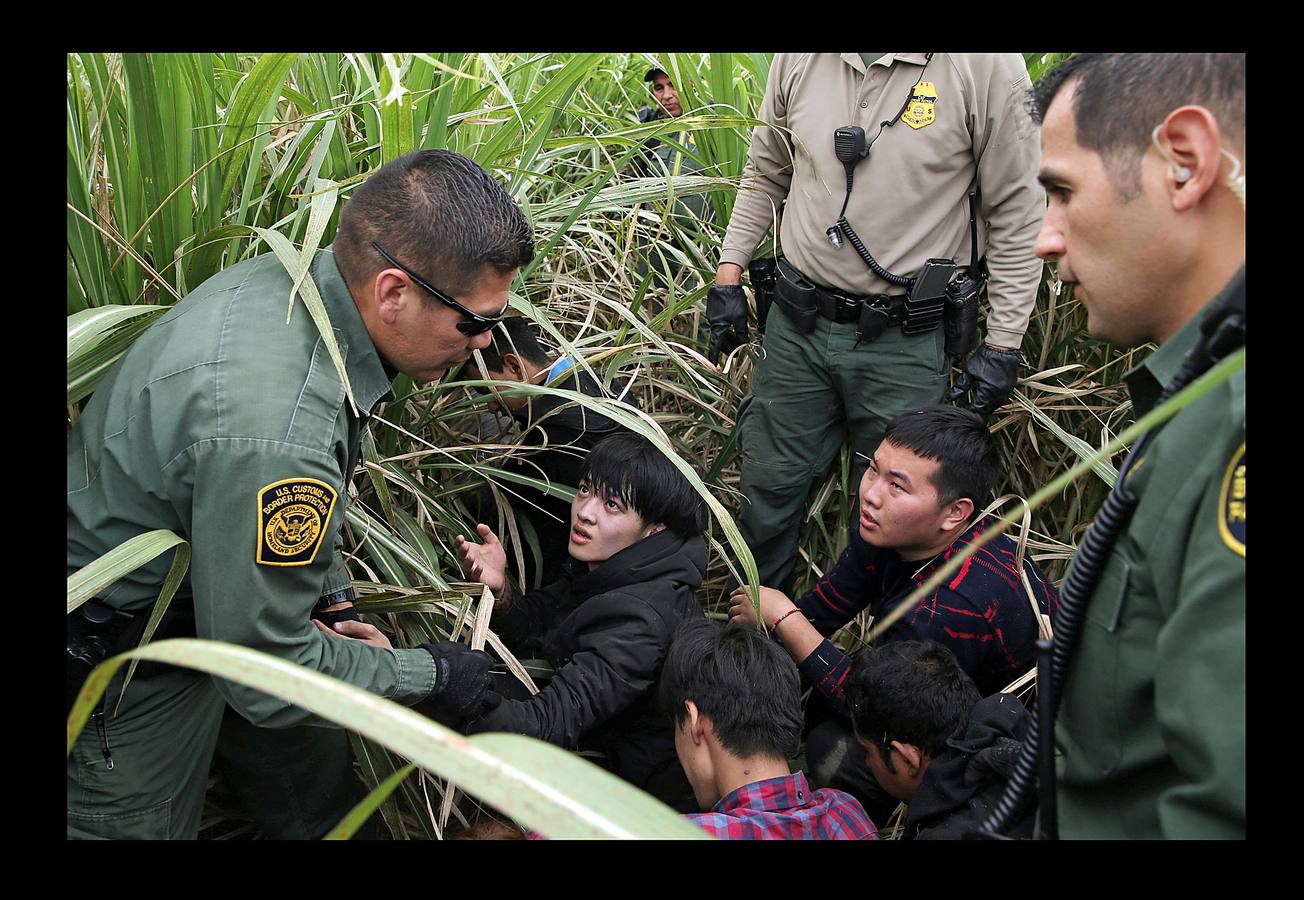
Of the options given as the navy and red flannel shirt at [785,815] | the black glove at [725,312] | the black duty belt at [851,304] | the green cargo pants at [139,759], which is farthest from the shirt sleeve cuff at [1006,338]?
the green cargo pants at [139,759]

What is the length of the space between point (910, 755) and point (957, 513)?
739 mm

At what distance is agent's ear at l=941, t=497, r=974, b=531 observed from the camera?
248cm

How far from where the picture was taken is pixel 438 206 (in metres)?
1.64

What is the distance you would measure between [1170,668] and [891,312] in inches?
85.4

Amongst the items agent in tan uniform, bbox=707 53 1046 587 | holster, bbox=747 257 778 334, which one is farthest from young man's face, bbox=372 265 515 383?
holster, bbox=747 257 778 334

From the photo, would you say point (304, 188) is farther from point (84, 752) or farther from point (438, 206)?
point (84, 752)

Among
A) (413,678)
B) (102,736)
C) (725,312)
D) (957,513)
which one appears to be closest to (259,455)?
(413,678)

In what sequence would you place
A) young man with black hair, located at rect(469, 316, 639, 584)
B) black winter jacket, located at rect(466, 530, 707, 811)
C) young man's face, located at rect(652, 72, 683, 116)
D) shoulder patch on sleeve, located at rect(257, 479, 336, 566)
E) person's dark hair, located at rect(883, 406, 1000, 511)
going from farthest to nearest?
young man's face, located at rect(652, 72, 683, 116) < young man with black hair, located at rect(469, 316, 639, 584) < person's dark hair, located at rect(883, 406, 1000, 511) < black winter jacket, located at rect(466, 530, 707, 811) < shoulder patch on sleeve, located at rect(257, 479, 336, 566)

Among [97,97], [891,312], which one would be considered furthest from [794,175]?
[97,97]

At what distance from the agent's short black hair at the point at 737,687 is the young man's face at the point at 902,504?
1.96ft

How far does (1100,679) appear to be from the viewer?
1051 mm

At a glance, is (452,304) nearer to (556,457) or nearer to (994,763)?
(556,457)

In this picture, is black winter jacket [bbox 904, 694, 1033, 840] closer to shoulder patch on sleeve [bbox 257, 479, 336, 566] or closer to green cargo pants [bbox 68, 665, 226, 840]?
shoulder patch on sleeve [bbox 257, 479, 336, 566]

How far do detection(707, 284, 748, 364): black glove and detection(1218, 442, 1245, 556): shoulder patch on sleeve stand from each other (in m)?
2.24
